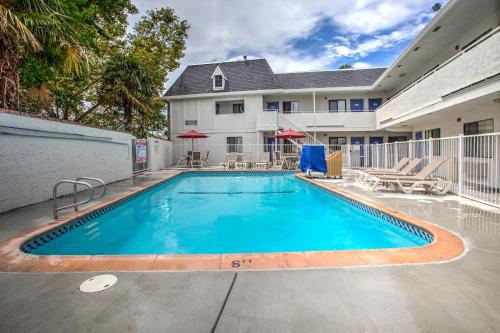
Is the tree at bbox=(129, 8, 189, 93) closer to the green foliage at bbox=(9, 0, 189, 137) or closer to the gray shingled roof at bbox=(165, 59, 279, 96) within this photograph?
the green foliage at bbox=(9, 0, 189, 137)

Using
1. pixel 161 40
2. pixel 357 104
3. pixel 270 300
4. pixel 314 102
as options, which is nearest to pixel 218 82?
pixel 161 40

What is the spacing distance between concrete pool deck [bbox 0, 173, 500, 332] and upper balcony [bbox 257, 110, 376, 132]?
16.7 meters

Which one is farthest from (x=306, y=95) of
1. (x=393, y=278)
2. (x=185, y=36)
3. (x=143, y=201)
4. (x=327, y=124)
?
(x=393, y=278)

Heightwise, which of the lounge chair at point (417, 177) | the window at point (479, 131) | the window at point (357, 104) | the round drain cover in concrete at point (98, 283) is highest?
the window at point (357, 104)

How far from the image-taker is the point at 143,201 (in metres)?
8.27

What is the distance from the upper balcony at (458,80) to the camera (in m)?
6.43

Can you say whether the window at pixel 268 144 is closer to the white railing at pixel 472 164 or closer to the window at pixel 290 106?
the window at pixel 290 106

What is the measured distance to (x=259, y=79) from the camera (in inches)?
826

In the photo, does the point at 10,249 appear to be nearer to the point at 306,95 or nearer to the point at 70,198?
the point at 70,198

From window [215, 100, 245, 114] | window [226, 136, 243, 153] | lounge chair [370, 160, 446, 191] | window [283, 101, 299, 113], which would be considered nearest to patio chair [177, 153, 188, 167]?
window [226, 136, 243, 153]

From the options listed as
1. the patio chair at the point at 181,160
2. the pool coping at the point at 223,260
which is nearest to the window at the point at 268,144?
the patio chair at the point at 181,160

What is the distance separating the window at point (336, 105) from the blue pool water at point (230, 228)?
1395 cm

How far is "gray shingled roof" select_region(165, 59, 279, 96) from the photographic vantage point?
20844 mm

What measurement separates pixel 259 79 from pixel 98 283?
20.4 meters
